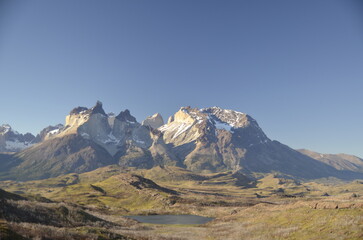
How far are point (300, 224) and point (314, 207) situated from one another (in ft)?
31.2

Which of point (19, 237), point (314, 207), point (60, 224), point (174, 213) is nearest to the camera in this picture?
point (19, 237)

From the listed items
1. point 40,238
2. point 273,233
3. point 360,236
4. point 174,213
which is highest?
point 40,238

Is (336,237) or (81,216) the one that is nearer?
(336,237)

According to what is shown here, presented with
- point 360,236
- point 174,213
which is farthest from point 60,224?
point 174,213

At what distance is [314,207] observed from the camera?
58156mm

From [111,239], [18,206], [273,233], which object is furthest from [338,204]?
[18,206]

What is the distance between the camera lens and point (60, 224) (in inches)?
1937

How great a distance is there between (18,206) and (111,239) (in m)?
21.7

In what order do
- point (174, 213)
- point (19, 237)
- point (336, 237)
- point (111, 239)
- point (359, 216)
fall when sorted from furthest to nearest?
point (174, 213)
point (359, 216)
point (336, 237)
point (111, 239)
point (19, 237)

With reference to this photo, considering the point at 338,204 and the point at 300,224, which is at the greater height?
the point at 338,204

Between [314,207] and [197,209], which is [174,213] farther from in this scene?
[314,207]

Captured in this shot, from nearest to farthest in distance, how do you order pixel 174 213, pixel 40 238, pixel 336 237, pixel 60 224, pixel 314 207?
pixel 40 238
pixel 336 237
pixel 60 224
pixel 314 207
pixel 174 213

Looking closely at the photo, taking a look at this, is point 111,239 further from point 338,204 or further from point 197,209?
point 197,209

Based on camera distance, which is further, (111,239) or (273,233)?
(273,233)
